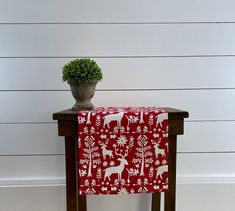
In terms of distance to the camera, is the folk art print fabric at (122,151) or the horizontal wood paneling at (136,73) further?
the horizontal wood paneling at (136,73)

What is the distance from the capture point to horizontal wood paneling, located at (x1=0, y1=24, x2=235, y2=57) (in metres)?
1.04

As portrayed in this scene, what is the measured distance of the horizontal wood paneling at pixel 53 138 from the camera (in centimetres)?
106

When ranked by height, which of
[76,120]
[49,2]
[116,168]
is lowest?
[116,168]

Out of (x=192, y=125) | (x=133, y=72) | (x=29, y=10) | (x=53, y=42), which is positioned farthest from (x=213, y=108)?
(x=29, y=10)

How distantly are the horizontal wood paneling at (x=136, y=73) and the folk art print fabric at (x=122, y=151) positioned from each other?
0.33 m

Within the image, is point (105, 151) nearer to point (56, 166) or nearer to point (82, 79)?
point (82, 79)

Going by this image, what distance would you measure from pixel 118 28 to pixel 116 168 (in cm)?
62

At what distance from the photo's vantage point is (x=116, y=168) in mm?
757

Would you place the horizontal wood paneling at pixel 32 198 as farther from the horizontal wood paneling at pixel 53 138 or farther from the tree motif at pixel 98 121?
the tree motif at pixel 98 121

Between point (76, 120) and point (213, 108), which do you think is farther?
point (213, 108)

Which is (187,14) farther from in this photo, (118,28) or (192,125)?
(192,125)

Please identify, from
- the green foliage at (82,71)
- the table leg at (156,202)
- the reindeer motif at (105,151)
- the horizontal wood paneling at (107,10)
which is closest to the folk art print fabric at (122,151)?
the reindeer motif at (105,151)

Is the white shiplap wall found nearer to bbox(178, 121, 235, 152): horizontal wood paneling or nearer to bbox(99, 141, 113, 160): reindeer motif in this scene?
bbox(178, 121, 235, 152): horizontal wood paneling

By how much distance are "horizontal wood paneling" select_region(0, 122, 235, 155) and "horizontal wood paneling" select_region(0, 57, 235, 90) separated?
0.18 meters
